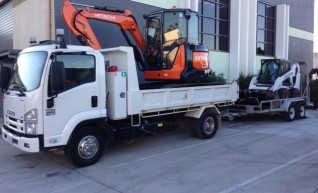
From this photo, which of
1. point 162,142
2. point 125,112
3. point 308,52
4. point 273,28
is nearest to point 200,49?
point 162,142

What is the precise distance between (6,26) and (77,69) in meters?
11.0

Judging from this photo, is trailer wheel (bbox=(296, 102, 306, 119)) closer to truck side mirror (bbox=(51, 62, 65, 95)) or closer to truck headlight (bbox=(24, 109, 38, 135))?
truck side mirror (bbox=(51, 62, 65, 95))

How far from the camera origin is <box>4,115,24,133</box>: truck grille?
21.3 feet

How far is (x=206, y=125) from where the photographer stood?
32.3 feet

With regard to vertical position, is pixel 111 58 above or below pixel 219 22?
below

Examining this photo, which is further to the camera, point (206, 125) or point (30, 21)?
point (30, 21)

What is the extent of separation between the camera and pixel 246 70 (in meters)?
20.4

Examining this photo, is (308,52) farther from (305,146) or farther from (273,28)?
(305,146)

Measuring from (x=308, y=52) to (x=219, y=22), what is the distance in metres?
11.7

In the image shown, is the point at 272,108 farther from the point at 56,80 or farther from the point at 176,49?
the point at 56,80

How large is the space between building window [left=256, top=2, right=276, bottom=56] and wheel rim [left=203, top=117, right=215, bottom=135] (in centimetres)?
1392

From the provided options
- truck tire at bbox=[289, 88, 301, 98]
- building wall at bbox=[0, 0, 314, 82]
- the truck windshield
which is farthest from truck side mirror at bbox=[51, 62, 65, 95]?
truck tire at bbox=[289, 88, 301, 98]

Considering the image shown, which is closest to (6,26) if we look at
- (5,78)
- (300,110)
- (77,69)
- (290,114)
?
(5,78)

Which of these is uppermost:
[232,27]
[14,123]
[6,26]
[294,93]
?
[232,27]
